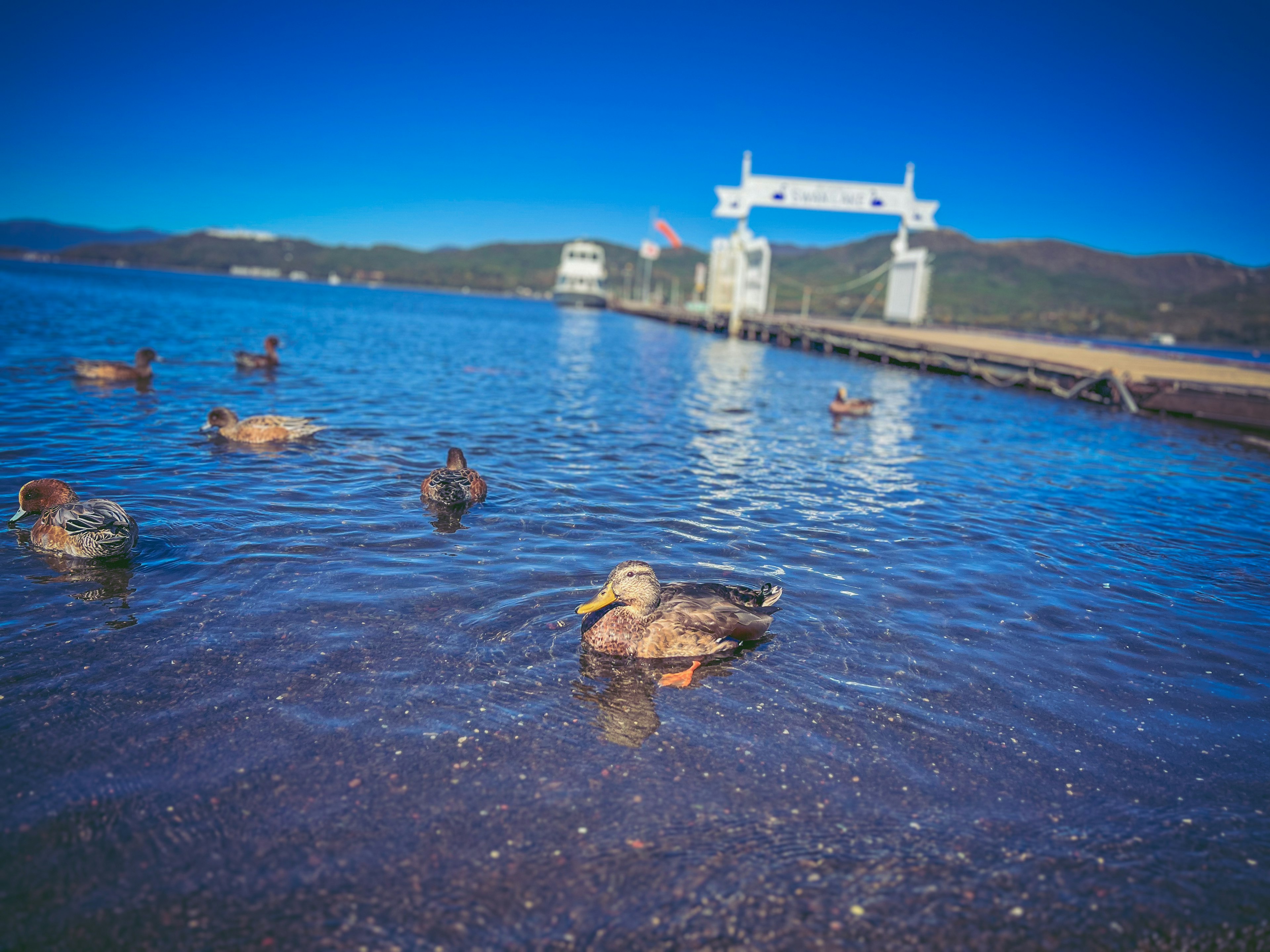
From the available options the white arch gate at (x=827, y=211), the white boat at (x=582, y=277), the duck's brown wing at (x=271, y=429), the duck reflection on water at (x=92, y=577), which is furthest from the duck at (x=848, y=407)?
the white boat at (x=582, y=277)

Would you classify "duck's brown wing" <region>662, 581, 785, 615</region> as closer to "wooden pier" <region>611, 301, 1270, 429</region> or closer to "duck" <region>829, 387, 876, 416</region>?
"duck" <region>829, 387, 876, 416</region>

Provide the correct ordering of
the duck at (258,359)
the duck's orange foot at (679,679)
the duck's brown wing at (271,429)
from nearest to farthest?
1. the duck's orange foot at (679,679)
2. the duck's brown wing at (271,429)
3. the duck at (258,359)

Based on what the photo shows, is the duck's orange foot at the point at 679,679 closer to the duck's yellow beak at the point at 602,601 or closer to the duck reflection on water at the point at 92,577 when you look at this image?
the duck's yellow beak at the point at 602,601

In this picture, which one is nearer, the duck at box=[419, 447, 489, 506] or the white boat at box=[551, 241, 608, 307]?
the duck at box=[419, 447, 489, 506]

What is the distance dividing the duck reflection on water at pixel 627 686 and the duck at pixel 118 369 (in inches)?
656

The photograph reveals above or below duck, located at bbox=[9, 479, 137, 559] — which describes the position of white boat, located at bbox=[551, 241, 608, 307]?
above

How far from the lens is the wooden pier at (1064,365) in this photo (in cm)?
2377

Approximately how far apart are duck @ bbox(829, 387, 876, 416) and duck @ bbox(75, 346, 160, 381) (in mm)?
16874

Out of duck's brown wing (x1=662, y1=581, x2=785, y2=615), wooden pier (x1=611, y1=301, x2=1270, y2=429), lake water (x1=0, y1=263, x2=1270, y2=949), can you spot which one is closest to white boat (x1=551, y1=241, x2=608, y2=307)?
wooden pier (x1=611, y1=301, x2=1270, y2=429)

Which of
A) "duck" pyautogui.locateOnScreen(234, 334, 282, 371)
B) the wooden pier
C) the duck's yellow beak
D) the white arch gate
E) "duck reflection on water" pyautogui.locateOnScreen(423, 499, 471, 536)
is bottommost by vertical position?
"duck reflection on water" pyautogui.locateOnScreen(423, 499, 471, 536)

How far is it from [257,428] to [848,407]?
13929 millimetres

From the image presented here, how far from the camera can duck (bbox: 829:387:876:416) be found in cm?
1981

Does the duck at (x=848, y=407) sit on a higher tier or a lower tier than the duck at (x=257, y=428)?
higher

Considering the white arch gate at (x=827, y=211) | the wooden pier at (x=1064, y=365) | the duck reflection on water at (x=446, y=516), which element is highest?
the white arch gate at (x=827, y=211)
